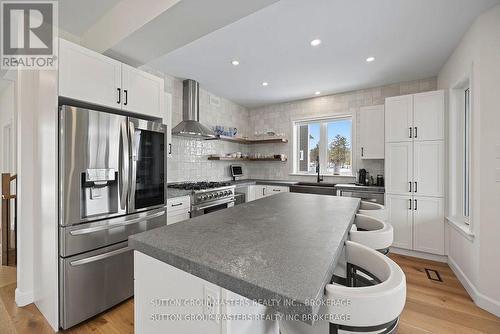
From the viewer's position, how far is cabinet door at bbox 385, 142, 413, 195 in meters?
3.18

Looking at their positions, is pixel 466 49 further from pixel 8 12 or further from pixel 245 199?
pixel 8 12

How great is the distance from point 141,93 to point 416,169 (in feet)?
12.1

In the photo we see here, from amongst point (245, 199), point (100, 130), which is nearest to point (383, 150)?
point (245, 199)

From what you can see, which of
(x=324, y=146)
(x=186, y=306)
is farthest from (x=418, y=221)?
(x=186, y=306)

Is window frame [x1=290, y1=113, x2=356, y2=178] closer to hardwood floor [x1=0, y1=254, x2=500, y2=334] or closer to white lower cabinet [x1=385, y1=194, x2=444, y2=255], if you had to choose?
white lower cabinet [x1=385, y1=194, x2=444, y2=255]

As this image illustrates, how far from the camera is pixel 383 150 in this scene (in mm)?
3637

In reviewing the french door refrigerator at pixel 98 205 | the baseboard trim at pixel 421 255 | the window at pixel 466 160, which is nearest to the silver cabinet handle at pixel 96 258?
the french door refrigerator at pixel 98 205

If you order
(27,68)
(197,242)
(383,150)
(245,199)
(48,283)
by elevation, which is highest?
(27,68)

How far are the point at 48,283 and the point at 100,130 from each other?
1.31 meters

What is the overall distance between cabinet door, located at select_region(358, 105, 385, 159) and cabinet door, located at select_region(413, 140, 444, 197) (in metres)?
0.58

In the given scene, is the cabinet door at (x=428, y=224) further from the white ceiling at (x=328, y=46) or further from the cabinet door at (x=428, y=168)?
the white ceiling at (x=328, y=46)

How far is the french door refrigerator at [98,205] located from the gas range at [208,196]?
781 mm

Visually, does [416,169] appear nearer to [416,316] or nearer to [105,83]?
[416,316]

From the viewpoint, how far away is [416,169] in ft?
10.3
